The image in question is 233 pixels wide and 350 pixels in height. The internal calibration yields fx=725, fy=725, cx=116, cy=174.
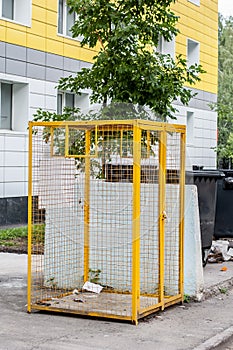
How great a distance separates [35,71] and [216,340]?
1411cm

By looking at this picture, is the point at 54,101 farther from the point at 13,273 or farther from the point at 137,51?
the point at 13,273

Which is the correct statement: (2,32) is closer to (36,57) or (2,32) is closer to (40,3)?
(36,57)

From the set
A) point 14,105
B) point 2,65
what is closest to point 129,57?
point 2,65

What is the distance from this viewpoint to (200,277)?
8.79 meters

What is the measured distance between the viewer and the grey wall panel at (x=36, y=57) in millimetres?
19734

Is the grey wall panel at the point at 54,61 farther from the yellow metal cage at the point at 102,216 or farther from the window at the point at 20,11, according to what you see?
the yellow metal cage at the point at 102,216

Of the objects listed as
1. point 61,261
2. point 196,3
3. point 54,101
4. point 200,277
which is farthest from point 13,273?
point 196,3

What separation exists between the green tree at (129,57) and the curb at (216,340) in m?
4.53

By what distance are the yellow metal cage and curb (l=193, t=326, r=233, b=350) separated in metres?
0.87

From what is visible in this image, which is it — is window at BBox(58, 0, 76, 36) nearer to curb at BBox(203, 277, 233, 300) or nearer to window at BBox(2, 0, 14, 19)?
window at BBox(2, 0, 14, 19)

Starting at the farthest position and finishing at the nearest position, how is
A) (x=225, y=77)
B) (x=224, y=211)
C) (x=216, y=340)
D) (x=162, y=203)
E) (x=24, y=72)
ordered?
(x=225, y=77), (x=24, y=72), (x=224, y=211), (x=162, y=203), (x=216, y=340)

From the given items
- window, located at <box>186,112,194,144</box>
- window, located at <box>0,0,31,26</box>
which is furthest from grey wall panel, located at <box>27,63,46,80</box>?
window, located at <box>186,112,194,144</box>

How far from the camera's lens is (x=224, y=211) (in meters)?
14.3

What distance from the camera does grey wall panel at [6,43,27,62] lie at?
18938 mm
